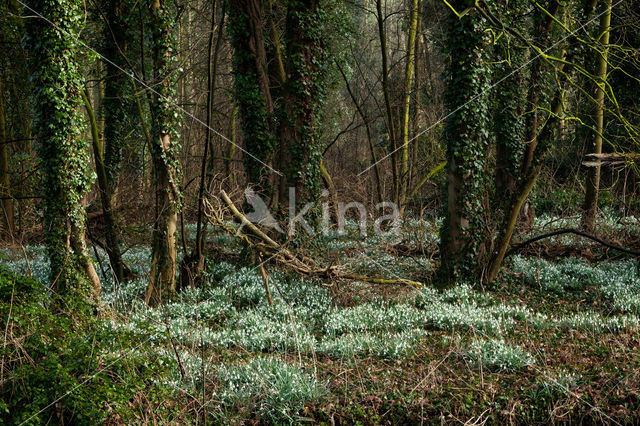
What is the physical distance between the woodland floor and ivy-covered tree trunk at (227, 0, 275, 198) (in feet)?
9.53

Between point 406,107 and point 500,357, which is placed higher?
point 406,107

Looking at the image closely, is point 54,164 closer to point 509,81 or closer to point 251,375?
point 251,375

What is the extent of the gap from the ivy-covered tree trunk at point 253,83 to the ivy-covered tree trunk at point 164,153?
246cm

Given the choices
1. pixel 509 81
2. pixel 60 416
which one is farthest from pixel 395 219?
pixel 60 416

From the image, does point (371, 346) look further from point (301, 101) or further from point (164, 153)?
point (301, 101)

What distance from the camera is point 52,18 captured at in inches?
281

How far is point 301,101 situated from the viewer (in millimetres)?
11258

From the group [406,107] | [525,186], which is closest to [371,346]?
[525,186]

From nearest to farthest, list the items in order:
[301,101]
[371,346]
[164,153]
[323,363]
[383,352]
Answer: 1. [323,363]
2. [383,352]
3. [371,346]
4. [164,153]
5. [301,101]

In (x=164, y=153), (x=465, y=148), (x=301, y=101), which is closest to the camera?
(x=164, y=153)

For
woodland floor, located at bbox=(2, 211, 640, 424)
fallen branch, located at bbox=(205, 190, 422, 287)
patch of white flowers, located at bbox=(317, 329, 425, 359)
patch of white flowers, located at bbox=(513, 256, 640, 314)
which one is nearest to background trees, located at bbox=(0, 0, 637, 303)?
fallen branch, located at bbox=(205, 190, 422, 287)

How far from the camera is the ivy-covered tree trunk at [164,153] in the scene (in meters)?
8.85

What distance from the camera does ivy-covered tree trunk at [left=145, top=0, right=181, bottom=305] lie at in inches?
348

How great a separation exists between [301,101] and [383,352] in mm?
6652
